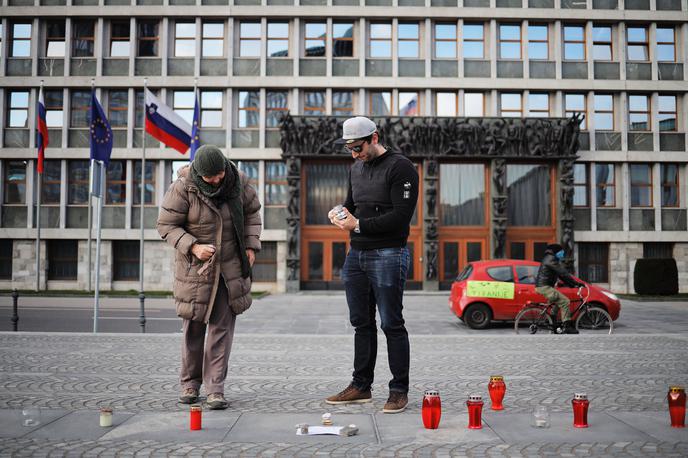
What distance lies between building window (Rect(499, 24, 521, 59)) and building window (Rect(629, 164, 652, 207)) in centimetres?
→ 834

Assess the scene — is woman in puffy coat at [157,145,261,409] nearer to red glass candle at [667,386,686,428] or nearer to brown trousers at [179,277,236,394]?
brown trousers at [179,277,236,394]

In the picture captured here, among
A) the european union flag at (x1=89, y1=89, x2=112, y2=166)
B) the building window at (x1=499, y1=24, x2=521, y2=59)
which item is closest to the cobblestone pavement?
the european union flag at (x1=89, y1=89, x2=112, y2=166)

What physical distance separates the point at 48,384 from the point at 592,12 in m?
33.0

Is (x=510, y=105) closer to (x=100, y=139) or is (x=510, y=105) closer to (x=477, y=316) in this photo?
(x=477, y=316)

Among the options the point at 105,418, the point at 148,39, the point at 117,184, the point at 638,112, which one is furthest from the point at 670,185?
the point at 105,418

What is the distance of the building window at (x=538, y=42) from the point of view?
32.4 meters

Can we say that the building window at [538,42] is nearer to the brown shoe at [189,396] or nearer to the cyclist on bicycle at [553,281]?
the cyclist on bicycle at [553,281]

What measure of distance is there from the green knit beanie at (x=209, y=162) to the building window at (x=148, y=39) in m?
29.6

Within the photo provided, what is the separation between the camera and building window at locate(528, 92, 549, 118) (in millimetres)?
32188

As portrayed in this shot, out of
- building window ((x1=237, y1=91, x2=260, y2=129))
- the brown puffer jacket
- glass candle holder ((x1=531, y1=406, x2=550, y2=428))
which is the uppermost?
building window ((x1=237, y1=91, x2=260, y2=129))

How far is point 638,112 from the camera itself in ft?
107

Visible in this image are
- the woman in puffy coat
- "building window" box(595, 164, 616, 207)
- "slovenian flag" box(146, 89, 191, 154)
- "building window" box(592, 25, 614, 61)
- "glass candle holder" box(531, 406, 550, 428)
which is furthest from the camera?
"building window" box(592, 25, 614, 61)

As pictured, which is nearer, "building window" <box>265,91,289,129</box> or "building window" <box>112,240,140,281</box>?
"building window" <box>112,240,140,281</box>

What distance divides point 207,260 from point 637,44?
3370 cm
